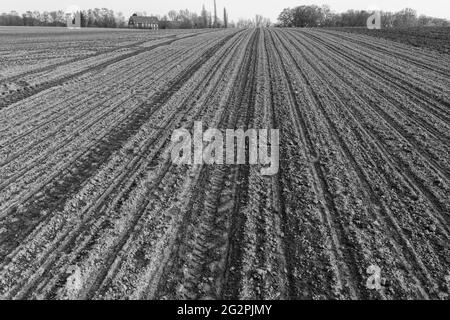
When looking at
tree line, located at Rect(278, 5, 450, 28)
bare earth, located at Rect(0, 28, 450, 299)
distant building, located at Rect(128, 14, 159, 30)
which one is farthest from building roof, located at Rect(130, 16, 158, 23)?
bare earth, located at Rect(0, 28, 450, 299)

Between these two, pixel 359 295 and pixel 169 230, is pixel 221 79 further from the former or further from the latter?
pixel 359 295

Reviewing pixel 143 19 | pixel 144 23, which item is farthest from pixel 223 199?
pixel 143 19

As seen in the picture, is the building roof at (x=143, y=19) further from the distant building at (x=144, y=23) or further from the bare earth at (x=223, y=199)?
the bare earth at (x=223, y=199)

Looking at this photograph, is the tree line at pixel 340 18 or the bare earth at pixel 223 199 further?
the tree line at pixel 340 18

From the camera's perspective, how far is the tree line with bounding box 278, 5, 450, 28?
302 feet

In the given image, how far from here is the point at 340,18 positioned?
99.4 meters

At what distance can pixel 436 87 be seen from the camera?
13047 mm

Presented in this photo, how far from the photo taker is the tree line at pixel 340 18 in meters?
92.1

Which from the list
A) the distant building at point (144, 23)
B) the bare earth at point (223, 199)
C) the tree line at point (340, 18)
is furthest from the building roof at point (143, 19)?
the bare earth at point (223, 199)

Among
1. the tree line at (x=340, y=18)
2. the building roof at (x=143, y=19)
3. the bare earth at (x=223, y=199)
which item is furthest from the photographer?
the building roof at (x=143, y=19)

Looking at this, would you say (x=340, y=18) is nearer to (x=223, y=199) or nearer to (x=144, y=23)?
(x=144, y=23)
